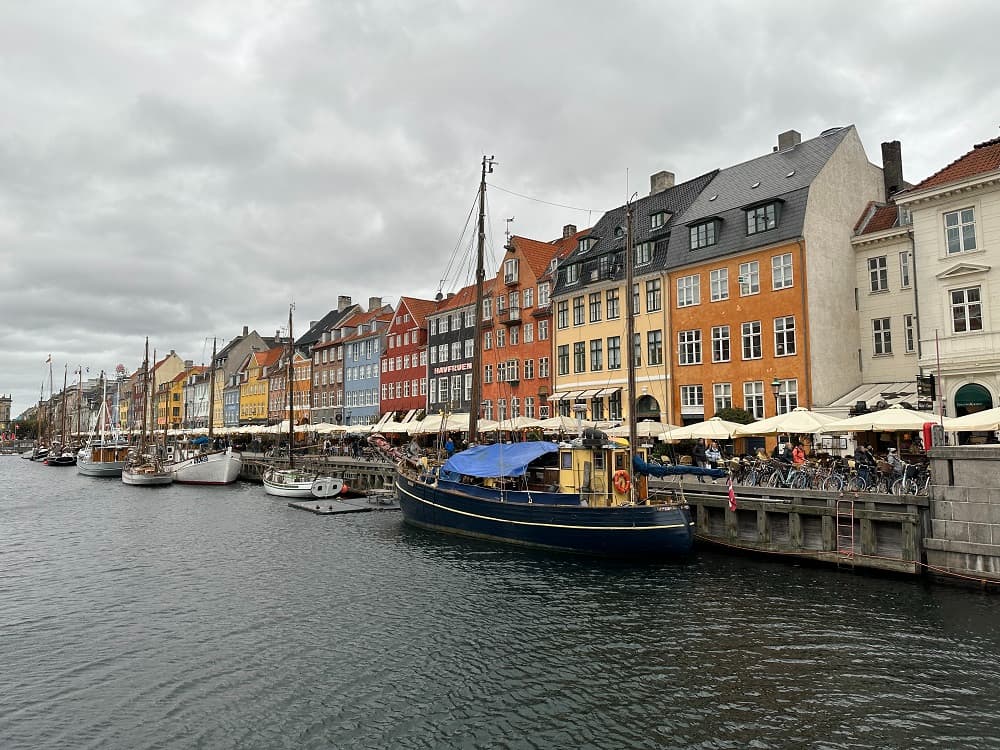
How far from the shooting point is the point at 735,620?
16188mm

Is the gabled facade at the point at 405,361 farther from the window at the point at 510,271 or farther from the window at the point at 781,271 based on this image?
the window at the point at 781,271

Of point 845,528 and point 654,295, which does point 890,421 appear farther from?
point 654,295

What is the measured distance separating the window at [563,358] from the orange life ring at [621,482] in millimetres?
26249

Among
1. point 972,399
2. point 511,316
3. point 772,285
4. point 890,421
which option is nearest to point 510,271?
point 511,316

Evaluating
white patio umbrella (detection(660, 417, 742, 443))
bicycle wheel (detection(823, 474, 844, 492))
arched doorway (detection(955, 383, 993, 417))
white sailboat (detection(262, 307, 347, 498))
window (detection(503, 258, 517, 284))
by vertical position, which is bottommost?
white sailboat (detection(262, 307, 347, 498))

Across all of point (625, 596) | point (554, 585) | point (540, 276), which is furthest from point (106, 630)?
point (540, 276)

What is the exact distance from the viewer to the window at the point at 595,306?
156 ft

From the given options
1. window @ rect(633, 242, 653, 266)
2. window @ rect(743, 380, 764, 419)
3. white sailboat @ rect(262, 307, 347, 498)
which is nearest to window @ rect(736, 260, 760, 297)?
window @ rect(743, 380, 764, 419)

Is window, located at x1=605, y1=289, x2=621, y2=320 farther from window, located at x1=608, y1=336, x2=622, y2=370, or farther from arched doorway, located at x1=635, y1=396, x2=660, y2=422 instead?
arched doorway, located at x1=635, y1=396, x2=660, y2=422

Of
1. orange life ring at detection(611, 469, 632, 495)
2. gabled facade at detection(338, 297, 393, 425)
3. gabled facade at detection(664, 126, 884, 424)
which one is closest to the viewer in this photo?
orange life ring at detection(611, 469, 632, 495)

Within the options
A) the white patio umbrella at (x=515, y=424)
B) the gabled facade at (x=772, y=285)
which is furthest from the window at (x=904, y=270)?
the white patio umbrella at (x=515, y=424)

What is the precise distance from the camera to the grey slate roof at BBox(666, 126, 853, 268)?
123 ft

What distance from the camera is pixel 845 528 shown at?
20.9m

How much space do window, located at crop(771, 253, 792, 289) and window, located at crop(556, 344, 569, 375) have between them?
1632cm
